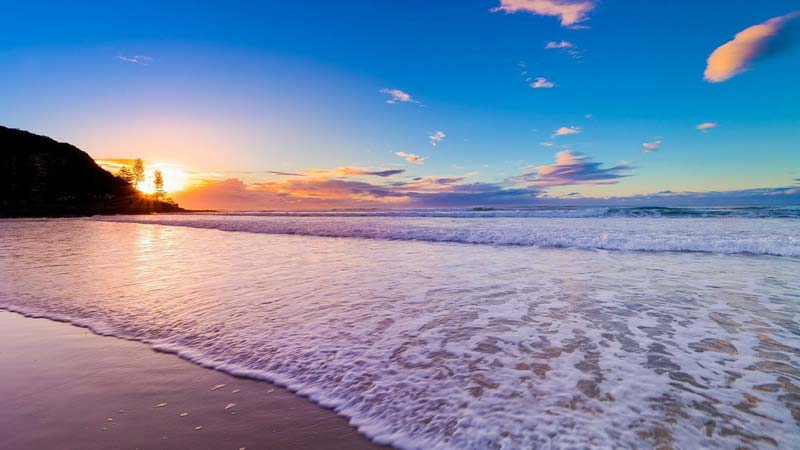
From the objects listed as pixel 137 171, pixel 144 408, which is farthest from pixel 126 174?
pixel 144 408

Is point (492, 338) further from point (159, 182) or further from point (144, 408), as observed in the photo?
point (159, 182)

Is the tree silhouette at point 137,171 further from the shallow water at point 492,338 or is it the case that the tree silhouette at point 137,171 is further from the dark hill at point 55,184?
the shallow water at point 492,338

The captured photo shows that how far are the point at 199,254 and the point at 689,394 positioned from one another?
13.2 m

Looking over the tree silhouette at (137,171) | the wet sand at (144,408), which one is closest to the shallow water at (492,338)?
the wet sand at (144,408)

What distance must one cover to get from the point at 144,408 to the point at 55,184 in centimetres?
10065

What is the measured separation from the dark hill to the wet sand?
253ft

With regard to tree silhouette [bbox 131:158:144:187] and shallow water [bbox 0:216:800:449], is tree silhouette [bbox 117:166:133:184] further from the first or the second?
shallow water [bbox 0:216:800:449]

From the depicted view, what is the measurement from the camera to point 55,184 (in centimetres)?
7456

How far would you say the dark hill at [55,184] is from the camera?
64.2 meters

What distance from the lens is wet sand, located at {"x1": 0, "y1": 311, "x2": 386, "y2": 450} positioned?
250 centimetres

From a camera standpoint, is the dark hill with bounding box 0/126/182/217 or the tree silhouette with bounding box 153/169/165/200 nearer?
the dark hill with bounding box 0/126/182/217

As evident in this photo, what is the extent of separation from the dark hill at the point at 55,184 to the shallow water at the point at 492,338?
7478 cm

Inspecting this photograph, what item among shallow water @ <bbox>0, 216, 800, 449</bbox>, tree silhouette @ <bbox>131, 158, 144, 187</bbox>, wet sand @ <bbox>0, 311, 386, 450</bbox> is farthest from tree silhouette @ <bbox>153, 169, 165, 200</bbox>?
wet sand @ <bbox>0, 311, 386, 450</bbox>

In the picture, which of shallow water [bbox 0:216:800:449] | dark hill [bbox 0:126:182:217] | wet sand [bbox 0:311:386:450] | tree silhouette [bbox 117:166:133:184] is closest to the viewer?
wet sand [bbox 0:311:386:450]
